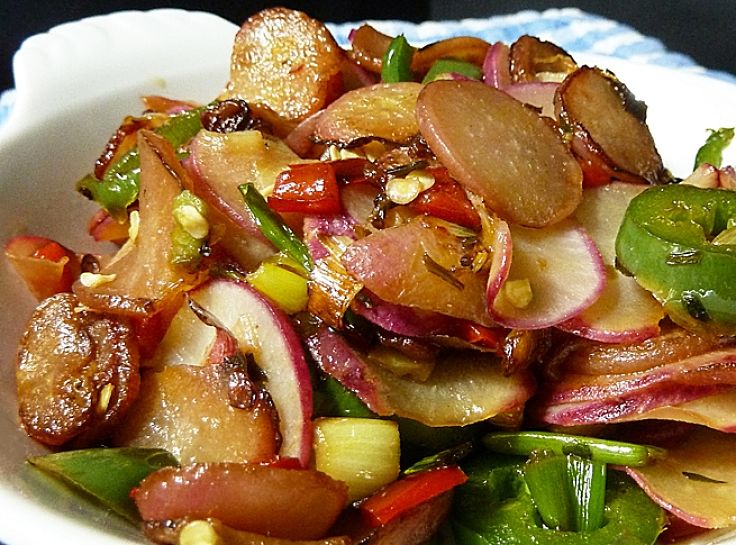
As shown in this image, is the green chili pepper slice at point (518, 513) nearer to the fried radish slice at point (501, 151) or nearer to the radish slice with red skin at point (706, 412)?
the radish slice with red skin at point (706, 412)

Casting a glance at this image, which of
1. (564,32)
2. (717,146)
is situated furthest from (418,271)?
(564,32)

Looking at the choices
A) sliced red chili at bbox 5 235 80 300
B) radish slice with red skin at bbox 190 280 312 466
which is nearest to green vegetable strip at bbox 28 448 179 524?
radish slice with red skin at bbox 190 280 312 466

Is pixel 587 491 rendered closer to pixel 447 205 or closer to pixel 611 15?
pixel 447 205

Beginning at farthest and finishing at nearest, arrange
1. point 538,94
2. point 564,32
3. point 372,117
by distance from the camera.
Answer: point 564,32
point 538,94
point 372,117

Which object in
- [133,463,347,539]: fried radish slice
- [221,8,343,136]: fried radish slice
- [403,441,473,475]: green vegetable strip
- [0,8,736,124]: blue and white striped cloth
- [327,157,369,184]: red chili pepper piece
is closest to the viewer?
[133,463,347,539]: fried radish slice

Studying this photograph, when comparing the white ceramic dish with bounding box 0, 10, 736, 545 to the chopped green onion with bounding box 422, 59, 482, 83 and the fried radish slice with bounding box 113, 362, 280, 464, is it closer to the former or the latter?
the fried radish slice with bounding box 113, 362, 280, 464

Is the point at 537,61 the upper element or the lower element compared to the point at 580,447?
upper
